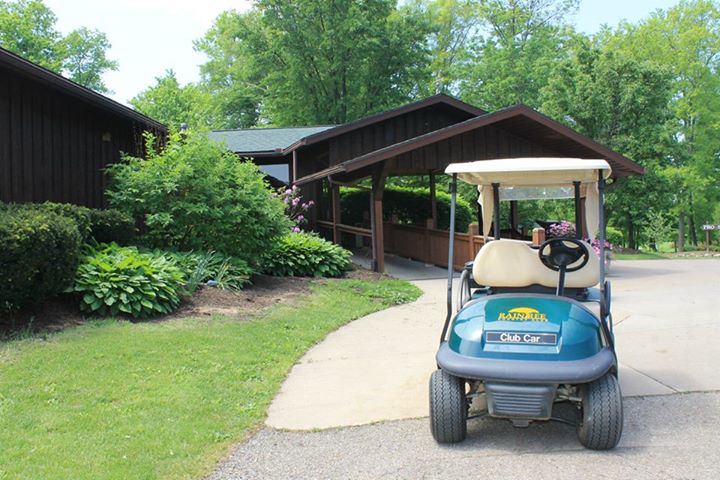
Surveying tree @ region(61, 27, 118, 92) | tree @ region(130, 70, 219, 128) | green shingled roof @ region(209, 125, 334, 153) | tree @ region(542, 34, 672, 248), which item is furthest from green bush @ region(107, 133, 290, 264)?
tree @ region(61, 27, 118, 92)

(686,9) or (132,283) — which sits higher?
(686,9)

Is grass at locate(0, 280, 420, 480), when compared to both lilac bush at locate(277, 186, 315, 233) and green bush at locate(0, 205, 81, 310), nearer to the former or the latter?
green bush at locate(0, 205, 81, 310)

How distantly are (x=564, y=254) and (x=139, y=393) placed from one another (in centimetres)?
361

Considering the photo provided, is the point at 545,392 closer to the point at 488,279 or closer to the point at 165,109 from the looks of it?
the point at 488,279

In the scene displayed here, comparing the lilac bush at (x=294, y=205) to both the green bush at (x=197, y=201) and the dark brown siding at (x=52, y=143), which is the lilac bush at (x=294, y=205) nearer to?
the green bush at (x=197, y=201)

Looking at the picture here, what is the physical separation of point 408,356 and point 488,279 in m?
1.95

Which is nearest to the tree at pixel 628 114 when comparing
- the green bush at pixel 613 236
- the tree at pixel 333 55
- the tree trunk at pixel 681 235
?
the green bush at pixel 613 236

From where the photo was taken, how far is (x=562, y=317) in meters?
4.07

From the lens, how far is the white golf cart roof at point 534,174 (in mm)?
4539

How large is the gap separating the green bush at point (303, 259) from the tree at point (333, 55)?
19212mm

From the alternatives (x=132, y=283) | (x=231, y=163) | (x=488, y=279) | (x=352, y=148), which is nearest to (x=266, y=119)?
(x=352, y=148)

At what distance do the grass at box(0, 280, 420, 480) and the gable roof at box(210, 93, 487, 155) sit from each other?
Result: 26.5ft

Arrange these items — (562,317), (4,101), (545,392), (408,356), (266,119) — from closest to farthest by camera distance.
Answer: (545,392)
(562,317)
(408,356)
(4,101)
(266,119)

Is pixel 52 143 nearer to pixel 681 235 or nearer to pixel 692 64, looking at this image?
pixel 681 235
